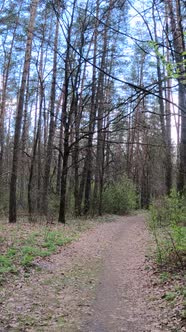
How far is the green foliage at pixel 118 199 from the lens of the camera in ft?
82.6

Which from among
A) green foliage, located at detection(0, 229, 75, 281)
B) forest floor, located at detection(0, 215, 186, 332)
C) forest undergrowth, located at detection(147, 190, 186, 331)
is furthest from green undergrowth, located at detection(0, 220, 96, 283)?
forest undergrowth, located at detection(147, 190, 186, 331)

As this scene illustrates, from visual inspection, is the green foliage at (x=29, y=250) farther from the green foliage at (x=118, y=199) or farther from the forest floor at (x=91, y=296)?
the green foliage at (x=118, y=199)

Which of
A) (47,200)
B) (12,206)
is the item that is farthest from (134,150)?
(12,206)

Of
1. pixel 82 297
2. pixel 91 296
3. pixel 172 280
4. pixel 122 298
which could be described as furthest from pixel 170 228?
pixel 82 297

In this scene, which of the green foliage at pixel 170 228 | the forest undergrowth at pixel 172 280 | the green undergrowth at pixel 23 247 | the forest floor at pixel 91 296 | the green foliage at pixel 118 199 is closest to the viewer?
the forest floor at pixel 91 296

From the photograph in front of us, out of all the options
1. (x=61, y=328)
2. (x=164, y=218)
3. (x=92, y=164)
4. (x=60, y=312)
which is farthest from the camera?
(x=92, y=164)

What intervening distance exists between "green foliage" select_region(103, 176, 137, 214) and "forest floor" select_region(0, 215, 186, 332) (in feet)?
51.7

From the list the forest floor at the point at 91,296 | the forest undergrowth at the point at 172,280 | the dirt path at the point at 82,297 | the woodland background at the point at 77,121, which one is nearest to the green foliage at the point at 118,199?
the woodland background at the point at 77,121

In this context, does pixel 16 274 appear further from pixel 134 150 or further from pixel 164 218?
pixel 134 150

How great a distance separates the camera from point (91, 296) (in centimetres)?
593

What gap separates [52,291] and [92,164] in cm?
1634

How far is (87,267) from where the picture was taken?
8.11 meters

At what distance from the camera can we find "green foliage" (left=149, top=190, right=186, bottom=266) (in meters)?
7.20

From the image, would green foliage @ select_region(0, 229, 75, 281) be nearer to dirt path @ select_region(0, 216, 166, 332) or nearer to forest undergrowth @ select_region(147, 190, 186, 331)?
dirt path @ select_region(0, 216, 166, 332)
